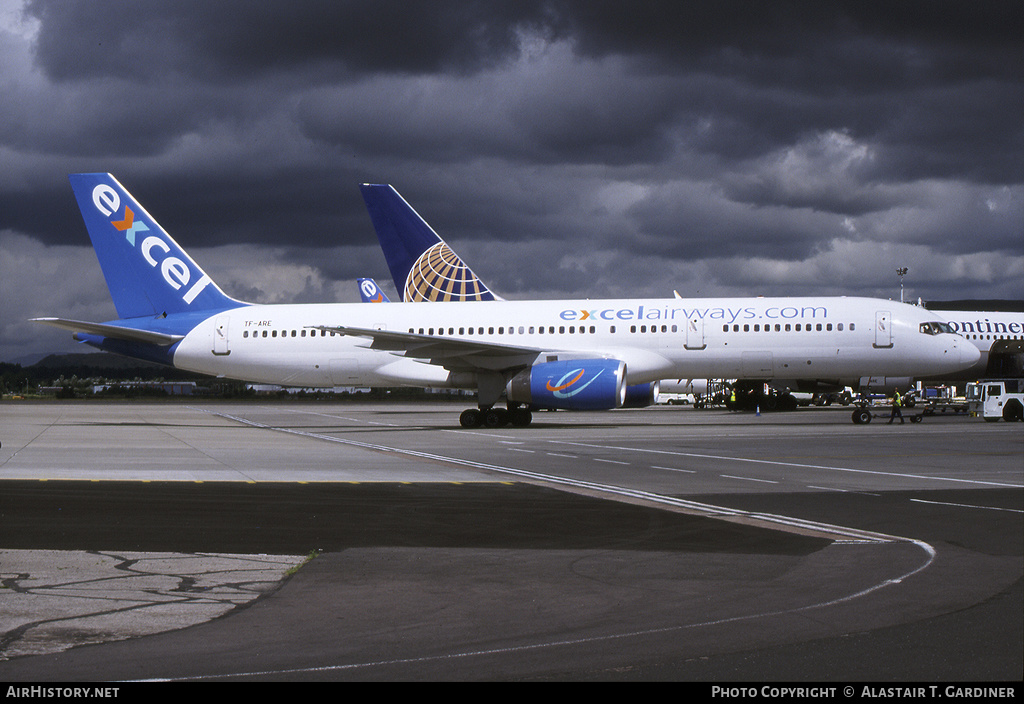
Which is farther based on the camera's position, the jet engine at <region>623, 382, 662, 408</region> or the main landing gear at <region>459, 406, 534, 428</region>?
the jet engine at <region>623, 382, 662, 408</region>

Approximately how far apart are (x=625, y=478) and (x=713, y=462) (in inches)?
143

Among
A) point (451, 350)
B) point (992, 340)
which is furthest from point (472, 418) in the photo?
point (992, 340)

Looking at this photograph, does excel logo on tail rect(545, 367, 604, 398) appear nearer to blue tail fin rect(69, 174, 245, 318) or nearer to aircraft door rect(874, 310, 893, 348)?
aircraft door rect(874, 310, 893, 348)

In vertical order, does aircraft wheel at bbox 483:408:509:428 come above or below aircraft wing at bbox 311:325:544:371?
below

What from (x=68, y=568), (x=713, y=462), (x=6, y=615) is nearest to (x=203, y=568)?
(x=68, y=568)

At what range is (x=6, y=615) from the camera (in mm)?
6387

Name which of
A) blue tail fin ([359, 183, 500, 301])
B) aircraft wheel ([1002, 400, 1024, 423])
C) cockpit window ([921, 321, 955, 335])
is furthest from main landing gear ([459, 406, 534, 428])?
aircraft wheel ([1002, 400, 1024, 423])

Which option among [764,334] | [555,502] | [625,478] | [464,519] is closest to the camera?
[464,519]

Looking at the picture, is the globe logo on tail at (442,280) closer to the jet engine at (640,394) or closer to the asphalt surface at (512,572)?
the jet engine at (640,394)

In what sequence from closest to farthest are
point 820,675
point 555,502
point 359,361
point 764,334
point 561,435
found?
point 820,675 → point 555,502 → point 561,435 → point 764,334 → point 359,361

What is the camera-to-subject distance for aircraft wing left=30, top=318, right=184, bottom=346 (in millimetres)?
32784

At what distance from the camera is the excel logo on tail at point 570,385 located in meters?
29.7

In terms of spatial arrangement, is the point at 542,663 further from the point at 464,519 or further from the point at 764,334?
the point at 764,334

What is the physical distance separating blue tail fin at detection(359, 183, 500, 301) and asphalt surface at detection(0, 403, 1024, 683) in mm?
28655
